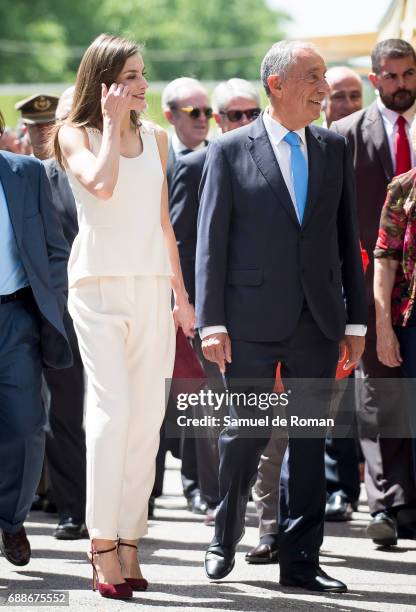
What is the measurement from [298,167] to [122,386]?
125 centimetres

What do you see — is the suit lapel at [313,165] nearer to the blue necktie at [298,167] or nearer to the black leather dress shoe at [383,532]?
the blue necktie at [298,167]

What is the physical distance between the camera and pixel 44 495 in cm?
926

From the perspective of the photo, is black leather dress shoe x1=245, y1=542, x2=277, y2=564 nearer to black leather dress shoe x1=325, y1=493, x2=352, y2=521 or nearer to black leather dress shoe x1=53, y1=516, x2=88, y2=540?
black leather dress shoe x1=53, y1=516, x2=88, y2=540

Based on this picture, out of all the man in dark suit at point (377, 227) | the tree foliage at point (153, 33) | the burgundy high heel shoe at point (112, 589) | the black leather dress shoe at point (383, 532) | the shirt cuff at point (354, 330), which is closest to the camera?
the burgundy high heel shoe at point (112, 589)

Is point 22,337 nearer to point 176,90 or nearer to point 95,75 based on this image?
point 95,75

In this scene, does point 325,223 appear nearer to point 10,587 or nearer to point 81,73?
point 81,73

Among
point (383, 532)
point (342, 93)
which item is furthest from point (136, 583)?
point (342, 93)

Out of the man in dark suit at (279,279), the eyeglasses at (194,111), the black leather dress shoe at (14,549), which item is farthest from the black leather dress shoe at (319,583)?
the eyeglasses at (194,111)

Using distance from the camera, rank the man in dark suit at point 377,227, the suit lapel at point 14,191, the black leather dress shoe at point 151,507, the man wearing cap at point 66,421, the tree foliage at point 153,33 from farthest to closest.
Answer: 1. the tree foliage at point 153,33
2. the black leather dress shoe at point 151,507
3. the man wearing cap at point 66,421
4. the man in dark suit at point 377,227
5. the suit lapel at point 14,191

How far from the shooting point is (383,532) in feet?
25.8

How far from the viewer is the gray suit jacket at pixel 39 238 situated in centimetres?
670

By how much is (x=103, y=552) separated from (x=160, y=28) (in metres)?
79.9

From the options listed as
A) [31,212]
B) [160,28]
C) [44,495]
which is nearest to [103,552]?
[31,212]

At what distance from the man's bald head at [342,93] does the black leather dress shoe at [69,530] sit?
329 centimetres
